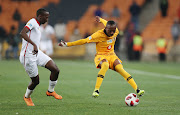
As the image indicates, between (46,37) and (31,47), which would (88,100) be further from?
(46,37)

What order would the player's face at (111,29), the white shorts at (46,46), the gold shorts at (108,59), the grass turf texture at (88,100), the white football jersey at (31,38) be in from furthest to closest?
the white shorts at (46,46) → the gold shorts at (108,59) → the player's face at (111,29) → the white football jersey at (31,38) → the grass turf texture at (88,100)

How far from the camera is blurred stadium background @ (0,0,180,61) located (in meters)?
27.5

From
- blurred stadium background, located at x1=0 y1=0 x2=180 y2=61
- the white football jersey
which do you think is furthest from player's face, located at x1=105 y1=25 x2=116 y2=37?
blurred stadium background, located at x1=0 y1=0 x2=180 y2=61

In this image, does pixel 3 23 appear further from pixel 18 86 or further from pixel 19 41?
pixel 18 86

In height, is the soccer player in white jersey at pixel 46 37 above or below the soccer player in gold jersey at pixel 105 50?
below

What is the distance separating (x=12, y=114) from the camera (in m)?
7.25

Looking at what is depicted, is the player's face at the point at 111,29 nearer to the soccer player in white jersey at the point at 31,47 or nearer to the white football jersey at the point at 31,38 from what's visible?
the soccer player in white jersey at the point at 31,47

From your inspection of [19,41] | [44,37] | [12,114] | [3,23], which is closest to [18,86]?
[12,114]

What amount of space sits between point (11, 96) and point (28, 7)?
68.7 feet

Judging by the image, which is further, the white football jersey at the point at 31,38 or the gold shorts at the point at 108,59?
the gold shorts at the point at 108,59

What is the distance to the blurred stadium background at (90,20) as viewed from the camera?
27.5 metres

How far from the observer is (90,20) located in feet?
97.0

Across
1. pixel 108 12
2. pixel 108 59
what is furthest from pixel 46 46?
pixel 108 59

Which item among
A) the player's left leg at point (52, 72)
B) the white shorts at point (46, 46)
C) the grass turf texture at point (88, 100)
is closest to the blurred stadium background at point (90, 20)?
the white shorts at point (46, 46)
